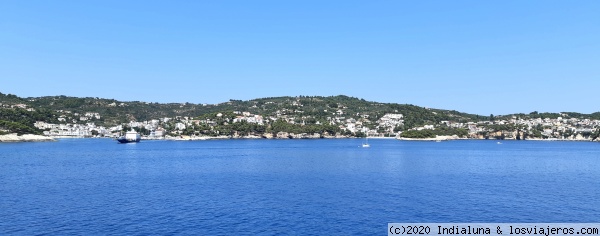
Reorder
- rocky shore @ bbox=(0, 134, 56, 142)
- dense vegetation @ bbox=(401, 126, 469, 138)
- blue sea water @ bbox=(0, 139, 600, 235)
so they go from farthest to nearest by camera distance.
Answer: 1. dense vegetation @ bbox=(401, 126, 469, 138)
2. rocky shore @ bbox=(0, 134, 56, 142)
3. blue sea water @ bbox=(0, 139, 600, 235)

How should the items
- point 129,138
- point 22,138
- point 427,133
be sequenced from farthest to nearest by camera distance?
point 427,133 < point 129,138 < point 22,138

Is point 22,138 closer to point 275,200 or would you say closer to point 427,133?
point 275,200

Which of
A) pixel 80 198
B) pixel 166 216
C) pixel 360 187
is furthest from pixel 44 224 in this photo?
pixel 360 187

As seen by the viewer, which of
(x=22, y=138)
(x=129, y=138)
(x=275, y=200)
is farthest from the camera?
(x=129, y=138)

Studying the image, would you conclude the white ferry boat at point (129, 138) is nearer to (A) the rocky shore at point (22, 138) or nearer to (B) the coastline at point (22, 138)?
(B) the coastline at point (22, 138)

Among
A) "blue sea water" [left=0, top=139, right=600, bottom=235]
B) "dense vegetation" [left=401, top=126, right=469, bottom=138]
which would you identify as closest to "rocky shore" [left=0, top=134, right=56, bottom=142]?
"blue sea water" [left=0, top=139, right=600, bottom=235]

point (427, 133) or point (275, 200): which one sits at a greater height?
point (427, 133)

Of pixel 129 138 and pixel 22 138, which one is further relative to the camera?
pixel 129 138

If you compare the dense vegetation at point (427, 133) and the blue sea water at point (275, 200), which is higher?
the dense vegetation at point (427, 133)

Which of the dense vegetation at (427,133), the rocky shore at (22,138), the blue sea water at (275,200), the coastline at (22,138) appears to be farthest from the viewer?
the dense vegetation at (427,133)

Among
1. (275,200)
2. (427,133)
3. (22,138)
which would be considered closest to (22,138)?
(22,138)

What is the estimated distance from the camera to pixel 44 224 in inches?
982

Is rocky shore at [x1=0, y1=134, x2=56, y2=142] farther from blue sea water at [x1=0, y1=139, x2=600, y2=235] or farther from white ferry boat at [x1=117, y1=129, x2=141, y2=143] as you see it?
blue sea water at [x1=0, y1=139, x2=600, y2=235]

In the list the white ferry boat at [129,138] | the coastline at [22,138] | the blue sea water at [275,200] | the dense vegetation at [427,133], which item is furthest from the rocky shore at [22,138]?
the dense vegetation at [427,133]
